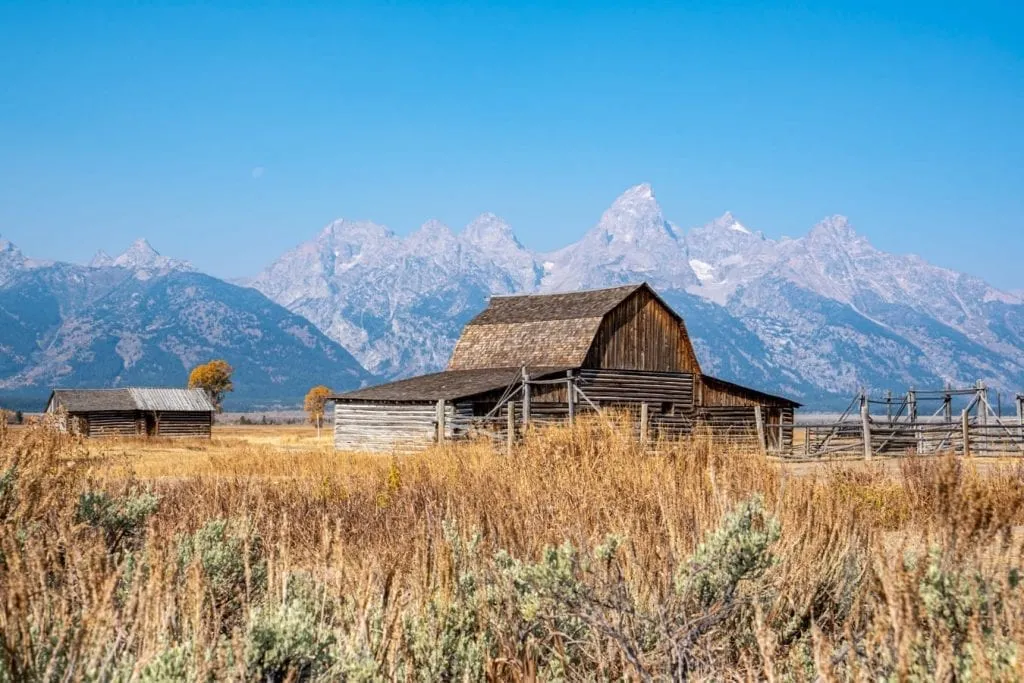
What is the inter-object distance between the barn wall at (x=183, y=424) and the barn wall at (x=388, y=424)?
27.6 meters

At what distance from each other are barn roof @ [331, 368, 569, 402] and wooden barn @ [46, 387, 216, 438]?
27857mm

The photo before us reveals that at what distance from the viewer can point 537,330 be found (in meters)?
39.5

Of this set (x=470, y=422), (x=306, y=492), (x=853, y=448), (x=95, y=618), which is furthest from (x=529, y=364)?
(x=95, y=618)

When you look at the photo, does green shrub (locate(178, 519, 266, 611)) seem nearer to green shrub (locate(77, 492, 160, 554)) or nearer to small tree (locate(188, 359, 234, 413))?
green shrub (locate(77, 492, 160, 554))

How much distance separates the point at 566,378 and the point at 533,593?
1047 inches

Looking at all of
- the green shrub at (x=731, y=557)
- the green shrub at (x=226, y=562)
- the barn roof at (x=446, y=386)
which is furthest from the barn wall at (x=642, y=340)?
the green shrub at (x=731, y=557)

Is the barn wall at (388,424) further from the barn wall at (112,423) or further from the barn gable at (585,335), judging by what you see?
the barn wall at (112,423)

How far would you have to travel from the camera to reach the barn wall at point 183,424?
60.8 m

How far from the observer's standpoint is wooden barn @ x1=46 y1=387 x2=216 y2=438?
58.8m

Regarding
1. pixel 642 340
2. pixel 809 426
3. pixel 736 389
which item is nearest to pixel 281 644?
pixel 809 426

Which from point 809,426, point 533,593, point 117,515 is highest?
point 809,426

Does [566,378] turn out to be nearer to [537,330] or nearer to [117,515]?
[537,330]

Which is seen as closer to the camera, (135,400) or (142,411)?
(142,411)

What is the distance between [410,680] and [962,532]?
3.16 meters
